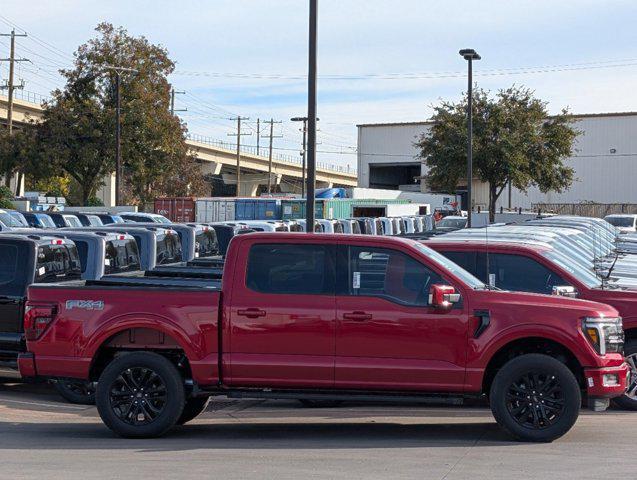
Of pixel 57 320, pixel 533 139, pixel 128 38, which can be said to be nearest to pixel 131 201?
pixel 128 38

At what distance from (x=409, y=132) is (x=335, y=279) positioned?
80994mm

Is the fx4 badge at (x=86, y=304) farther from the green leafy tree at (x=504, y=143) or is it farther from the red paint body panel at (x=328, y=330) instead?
the green leafy tree at (x=504, y=143)

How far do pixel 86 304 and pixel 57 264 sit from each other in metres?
3.77

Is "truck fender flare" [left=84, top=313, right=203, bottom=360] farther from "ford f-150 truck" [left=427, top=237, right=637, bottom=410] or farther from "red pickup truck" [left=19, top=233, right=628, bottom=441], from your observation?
"ford f-150 truck" [left=427, top=237, right=637, bottom=410]

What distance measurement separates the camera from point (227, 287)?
30.8ft

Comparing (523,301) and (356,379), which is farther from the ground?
(523,301)

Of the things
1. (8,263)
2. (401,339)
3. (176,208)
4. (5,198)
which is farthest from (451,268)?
(176,208)

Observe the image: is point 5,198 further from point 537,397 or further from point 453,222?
point 537,397

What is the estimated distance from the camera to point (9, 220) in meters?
31.9

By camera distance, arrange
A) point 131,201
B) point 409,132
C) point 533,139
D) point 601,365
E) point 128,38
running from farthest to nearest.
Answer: point 409,132 → point 131,201 → point 128,38 → point 533,139 → point 601,365

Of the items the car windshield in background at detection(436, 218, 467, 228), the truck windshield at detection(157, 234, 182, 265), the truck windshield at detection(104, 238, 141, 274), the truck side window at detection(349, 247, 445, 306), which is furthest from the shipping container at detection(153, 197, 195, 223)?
the truck side window at detection(349, 247, 445, 306)

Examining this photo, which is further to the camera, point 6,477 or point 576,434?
point 576,434

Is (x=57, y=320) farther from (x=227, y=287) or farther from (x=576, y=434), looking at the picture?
(x=576, y=434)

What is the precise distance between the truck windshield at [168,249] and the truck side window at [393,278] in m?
9.43
